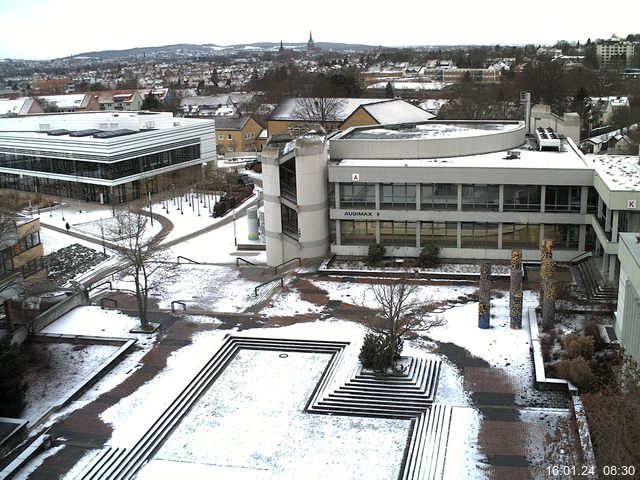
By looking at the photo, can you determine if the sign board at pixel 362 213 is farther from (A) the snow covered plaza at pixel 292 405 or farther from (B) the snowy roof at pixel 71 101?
(B) the snowy roof at pixel 71 101

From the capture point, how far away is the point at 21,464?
24.0 meters

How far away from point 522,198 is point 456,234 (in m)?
4.41

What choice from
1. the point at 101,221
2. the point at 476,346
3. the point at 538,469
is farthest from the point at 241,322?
the point at 101,221

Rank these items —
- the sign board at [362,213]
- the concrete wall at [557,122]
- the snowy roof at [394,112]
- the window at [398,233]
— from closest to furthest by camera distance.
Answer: the sign board at [362,213] → the window at [398,233] → the concrete wall at [557,122] → the snowy roof at [394,112]

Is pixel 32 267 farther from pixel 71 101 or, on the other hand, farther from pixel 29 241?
pixel 71 101

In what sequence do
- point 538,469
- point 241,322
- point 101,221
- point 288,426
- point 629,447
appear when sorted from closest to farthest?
point 629,447 → point 538,469 → point 288,426 → point 241,322 → point 101,221

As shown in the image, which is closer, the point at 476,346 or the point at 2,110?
the point at 476,346

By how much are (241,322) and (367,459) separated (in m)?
13.4

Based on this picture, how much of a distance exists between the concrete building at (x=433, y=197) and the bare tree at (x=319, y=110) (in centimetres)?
4096

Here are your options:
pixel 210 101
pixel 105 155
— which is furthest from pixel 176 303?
pixel 210 101

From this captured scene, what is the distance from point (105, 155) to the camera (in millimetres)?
67250

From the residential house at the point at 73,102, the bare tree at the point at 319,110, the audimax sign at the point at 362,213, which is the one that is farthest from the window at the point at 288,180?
the residential house at the point at 73,102

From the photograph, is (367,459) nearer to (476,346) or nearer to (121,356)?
(476,346)

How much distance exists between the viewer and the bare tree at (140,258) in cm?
3516
